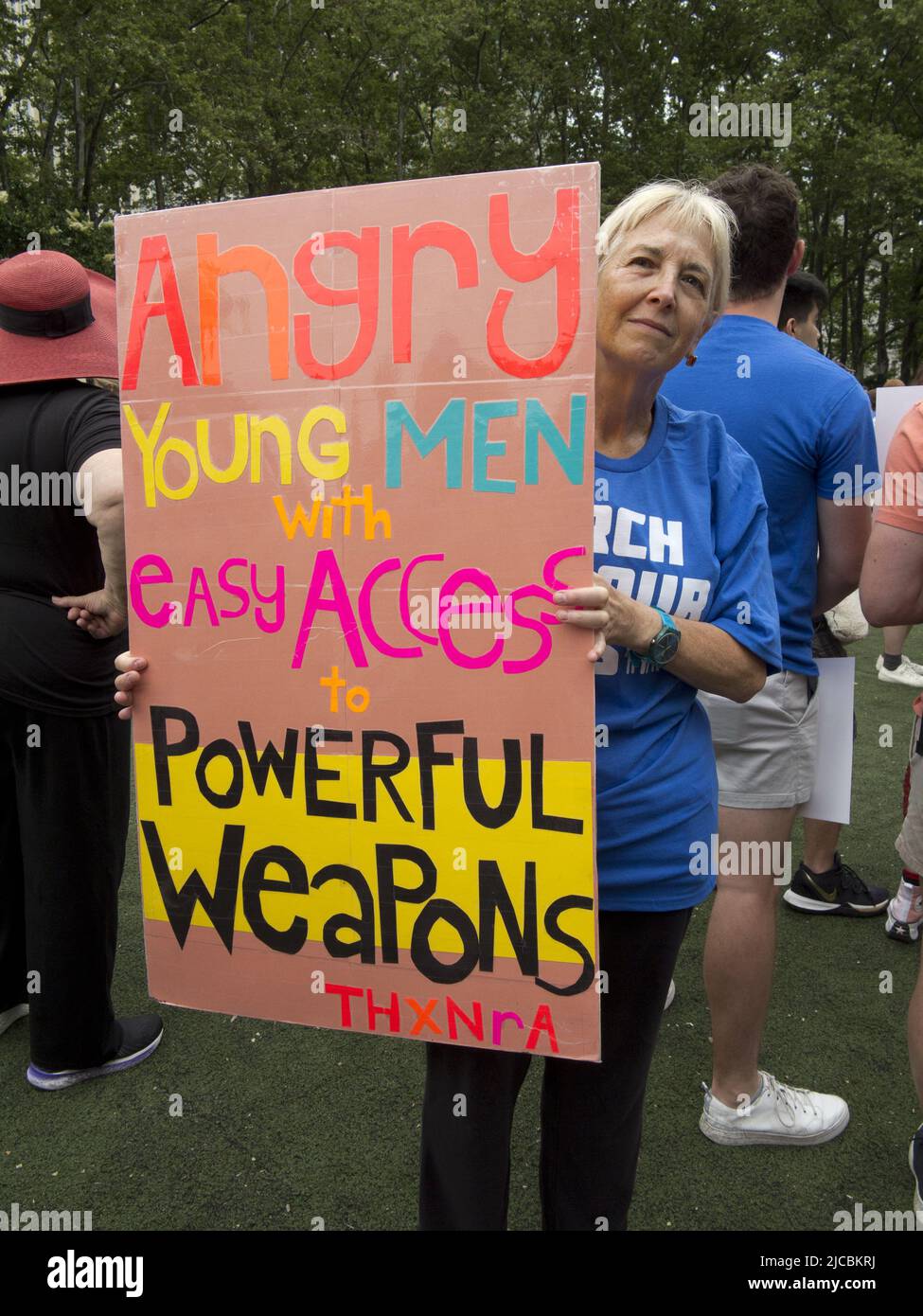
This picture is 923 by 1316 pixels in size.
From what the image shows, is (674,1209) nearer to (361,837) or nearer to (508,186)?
(361,837)

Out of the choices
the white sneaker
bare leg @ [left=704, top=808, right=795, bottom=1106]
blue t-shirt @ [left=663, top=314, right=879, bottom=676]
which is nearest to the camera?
blue t-shirt @ [left=663, top=314, right=879, bottom=676]

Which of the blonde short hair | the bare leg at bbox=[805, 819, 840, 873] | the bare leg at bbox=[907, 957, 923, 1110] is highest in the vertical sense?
the blonde short hair

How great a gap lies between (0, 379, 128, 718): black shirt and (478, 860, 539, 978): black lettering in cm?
135

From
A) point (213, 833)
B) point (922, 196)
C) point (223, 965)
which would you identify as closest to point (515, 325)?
point (213, 833)

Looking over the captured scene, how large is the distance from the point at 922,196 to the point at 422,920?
→ 62.2 ft

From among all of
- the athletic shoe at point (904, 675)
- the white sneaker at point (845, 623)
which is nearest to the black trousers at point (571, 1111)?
the white sneaker at point (845, 623)

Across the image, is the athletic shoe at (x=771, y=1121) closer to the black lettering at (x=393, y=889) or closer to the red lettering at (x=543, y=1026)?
the red lettering at (x=543, y=1026)

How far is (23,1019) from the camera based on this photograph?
9.69ft

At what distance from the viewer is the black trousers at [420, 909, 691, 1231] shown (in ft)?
5.06

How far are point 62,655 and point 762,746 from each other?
5.45 ft

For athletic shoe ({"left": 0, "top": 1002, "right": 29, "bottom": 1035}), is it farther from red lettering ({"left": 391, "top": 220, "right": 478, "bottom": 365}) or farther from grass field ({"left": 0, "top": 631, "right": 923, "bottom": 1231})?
red lettering ({"left": 391, "top": 220, "right": 478, "bottom": 365})

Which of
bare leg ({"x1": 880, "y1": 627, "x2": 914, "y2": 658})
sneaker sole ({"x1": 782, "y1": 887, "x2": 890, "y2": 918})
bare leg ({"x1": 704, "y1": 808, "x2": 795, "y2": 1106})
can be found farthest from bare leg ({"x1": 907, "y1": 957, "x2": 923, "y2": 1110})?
bare leg ({"x1": 880, "y1": 627, "x2": 914, "y2": 658})

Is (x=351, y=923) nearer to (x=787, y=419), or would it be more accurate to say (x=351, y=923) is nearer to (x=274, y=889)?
(x=274, y=889)

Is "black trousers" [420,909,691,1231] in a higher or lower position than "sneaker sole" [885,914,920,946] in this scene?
higher
